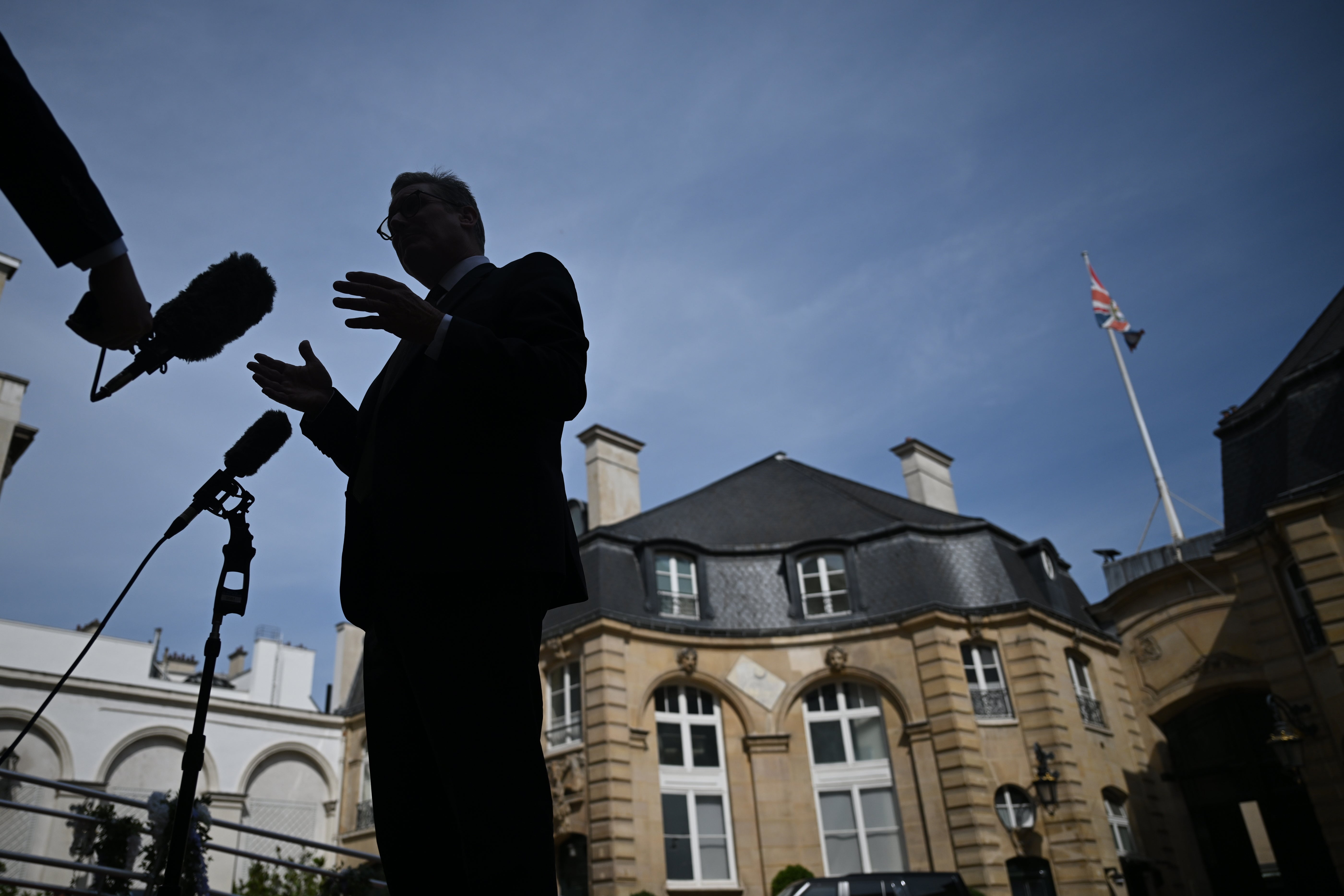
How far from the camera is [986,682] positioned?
2183cm

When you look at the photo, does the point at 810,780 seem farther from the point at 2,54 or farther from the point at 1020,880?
the point at 2,54

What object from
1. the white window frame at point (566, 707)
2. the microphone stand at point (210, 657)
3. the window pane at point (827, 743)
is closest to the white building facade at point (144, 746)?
the white window frame at point (566, 707)

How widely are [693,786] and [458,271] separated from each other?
66.5 feet

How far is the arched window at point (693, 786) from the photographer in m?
20.6

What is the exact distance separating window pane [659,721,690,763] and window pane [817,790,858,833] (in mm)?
3409

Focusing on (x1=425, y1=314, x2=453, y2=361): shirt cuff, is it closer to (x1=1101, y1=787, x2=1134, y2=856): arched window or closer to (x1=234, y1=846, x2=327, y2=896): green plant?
(x1=234, y1=846, x2=327, y2=896): green plant

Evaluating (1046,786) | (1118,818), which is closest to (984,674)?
(1046,786)

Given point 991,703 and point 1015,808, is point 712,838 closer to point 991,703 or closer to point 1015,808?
point 1015,808

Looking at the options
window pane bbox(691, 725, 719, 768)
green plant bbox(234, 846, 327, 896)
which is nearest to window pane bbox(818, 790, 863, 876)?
window pane bbox(691, 725, 719, 768)

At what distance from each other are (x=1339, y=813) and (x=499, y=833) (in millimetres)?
21119

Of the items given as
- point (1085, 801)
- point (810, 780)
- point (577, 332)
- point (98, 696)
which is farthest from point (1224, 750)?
point (98, 696)

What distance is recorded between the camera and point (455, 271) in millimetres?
2793

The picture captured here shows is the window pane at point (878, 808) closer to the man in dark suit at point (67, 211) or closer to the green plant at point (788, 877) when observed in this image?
the green plant at point (788, 877)

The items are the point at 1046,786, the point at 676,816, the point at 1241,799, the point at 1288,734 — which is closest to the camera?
the point at 1288,734
